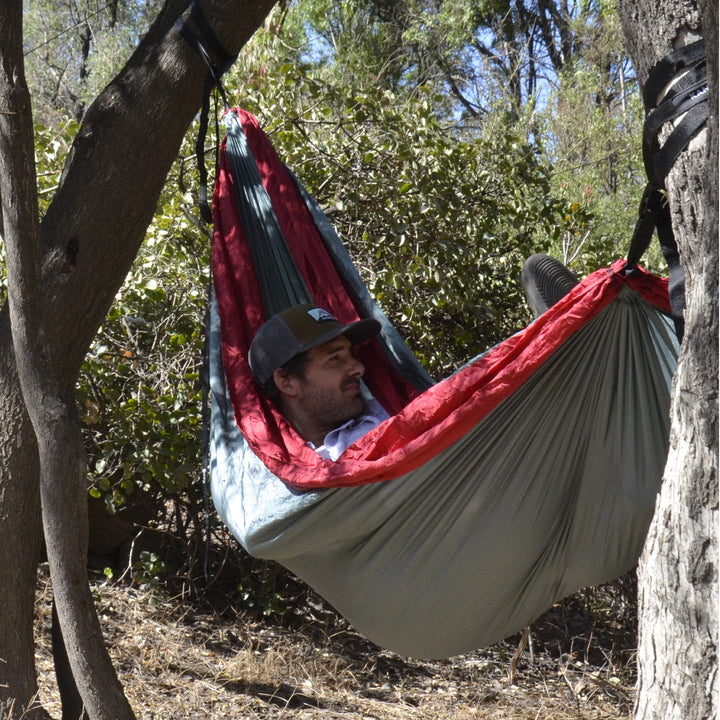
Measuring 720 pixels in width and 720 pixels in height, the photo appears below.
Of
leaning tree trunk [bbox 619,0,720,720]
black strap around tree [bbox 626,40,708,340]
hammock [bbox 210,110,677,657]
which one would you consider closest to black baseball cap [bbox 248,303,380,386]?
hammock [bbox 210,110,677,657]

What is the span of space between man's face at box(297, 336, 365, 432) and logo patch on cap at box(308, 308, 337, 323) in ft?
0.20

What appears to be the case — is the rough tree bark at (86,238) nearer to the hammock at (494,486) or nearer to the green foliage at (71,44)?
the hammock at (494,486)

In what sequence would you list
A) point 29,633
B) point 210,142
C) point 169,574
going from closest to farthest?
A: point 29,633
point 210,142
point 169,574

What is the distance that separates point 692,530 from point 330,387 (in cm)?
120

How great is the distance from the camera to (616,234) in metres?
6.31

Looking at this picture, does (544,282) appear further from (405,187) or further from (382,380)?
(405,187)

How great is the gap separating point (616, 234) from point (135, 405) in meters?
4.21

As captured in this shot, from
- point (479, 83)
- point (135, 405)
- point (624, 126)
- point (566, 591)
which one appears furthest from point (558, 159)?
point (566, 591)

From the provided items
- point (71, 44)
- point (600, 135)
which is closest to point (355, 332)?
point (600, 135)

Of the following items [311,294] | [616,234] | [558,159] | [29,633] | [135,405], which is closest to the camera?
[29,633]

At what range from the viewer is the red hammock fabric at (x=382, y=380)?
185 cm

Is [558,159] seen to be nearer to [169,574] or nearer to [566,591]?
[169,574]

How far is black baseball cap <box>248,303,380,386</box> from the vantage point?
2346mm

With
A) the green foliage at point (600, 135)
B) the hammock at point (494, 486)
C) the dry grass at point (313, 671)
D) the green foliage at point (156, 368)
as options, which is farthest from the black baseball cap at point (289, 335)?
the green foliage at point (600, 135)
